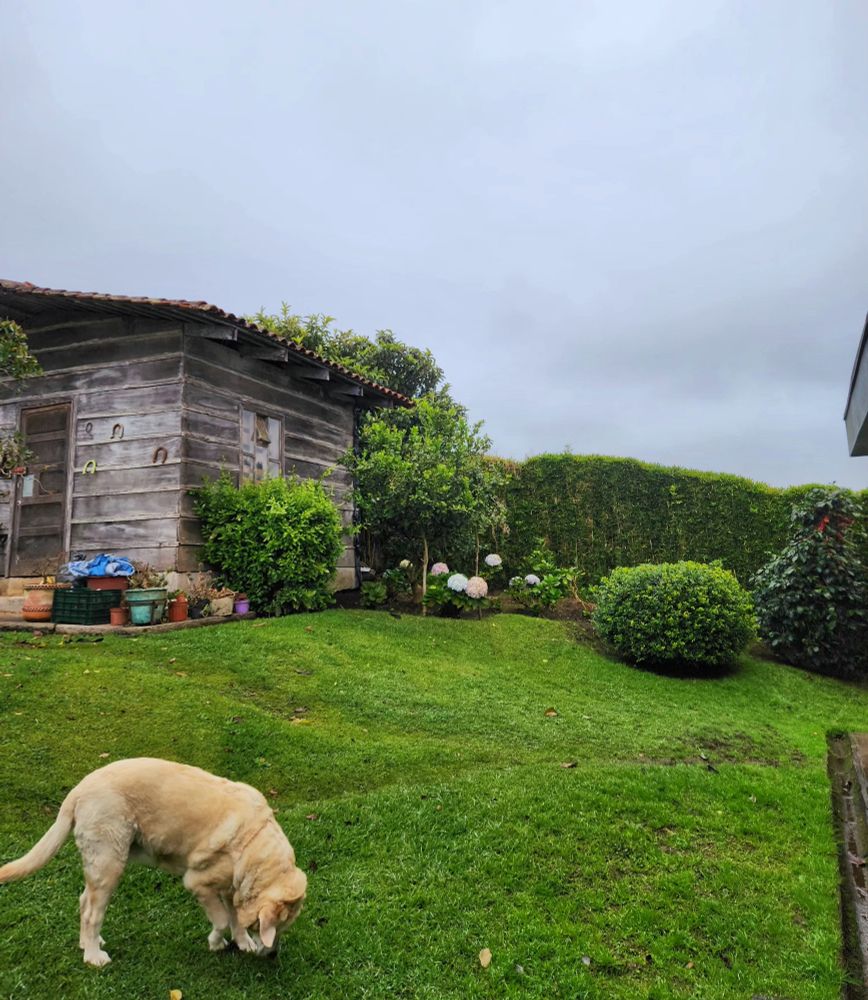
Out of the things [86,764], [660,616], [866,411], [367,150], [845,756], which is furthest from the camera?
[367,150]

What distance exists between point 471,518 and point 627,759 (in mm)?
6446

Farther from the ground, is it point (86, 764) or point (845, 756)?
point (86, 764)

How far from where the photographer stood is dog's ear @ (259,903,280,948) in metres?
2.33

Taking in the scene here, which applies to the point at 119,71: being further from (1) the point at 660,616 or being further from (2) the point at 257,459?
(1) the point at 660,616

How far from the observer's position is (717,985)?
8.82ft

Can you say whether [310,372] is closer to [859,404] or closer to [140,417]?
[140,417]

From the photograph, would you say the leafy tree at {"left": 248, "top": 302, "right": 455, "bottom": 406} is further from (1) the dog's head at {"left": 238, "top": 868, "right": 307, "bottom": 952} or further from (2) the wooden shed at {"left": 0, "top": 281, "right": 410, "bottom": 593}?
(1) the dog's head at {"left": 238, "top": 868, "right": 307, "bottom": 952}

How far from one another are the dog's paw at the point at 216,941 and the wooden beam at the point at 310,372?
10012 millimetres

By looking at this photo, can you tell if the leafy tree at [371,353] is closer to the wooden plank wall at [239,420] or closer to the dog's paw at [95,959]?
the wooden plank wall at [239,420]

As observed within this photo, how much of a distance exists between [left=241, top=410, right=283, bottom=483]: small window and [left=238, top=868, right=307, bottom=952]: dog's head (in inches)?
346

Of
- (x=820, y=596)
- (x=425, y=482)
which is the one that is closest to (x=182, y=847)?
(x=425, y=482)

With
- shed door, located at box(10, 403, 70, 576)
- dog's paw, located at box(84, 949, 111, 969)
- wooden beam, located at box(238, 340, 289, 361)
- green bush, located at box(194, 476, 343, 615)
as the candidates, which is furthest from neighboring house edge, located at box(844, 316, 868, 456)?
shed door, located at box(10, 403, 70, 576)

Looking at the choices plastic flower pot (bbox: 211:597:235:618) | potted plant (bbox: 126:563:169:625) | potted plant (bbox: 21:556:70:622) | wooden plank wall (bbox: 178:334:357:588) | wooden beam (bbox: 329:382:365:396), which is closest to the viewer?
potted plant (bbox: 126:563:169:625)

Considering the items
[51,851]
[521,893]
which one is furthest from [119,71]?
[521,893]
